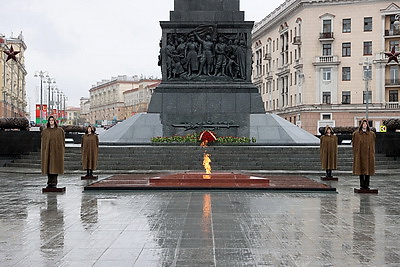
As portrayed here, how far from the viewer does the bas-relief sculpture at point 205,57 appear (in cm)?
3020

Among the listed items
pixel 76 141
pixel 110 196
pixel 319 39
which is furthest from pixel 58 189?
pixel 319 39

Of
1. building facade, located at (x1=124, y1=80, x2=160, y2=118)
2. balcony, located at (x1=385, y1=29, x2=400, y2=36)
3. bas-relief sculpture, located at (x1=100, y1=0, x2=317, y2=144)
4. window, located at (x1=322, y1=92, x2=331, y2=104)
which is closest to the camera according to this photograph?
bas-relief sculpture, located at (x1=100, y1=0, x2=317, y2=144)

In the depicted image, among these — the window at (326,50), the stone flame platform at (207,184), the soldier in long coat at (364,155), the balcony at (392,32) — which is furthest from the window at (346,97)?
the soldier in long coat at (364,155)

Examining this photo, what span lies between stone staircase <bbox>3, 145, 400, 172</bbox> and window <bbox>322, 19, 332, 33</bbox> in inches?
1686

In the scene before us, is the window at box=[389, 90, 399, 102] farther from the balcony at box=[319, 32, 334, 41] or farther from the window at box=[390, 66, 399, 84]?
the balcony at box=[319, 32, 334, 41]

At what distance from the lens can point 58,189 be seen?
1381 centimetres

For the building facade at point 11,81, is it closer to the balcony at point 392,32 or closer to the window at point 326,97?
the window at point 326,97

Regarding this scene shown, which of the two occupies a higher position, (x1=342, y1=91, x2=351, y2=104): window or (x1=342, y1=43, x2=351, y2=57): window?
(x1=342, y1=43, x2=351, y2=57): window

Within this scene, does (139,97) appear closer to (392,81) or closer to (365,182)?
(392,81)

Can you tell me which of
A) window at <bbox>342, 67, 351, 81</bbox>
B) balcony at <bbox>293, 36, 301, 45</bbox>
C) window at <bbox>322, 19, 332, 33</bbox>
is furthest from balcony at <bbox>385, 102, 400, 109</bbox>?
balcony at <bbox>293, 36, 301, 45</bbox>

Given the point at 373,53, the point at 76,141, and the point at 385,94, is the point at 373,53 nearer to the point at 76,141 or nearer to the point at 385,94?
the point at 385,94

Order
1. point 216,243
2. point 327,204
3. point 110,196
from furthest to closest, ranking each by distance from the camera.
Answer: point 110,196 < point 327,204 < point 216,243

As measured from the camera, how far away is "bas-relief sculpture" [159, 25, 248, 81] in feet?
99.1

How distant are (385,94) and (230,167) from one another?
45.6 meters
